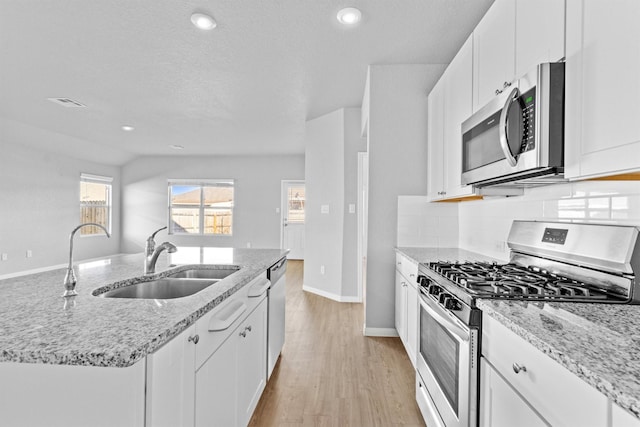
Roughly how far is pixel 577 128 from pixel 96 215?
9072mm

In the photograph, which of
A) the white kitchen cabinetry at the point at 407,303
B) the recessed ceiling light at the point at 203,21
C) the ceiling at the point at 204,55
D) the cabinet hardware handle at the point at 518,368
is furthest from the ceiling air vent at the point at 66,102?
the cabinet hardware handle at the point at 518,368

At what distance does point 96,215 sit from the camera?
310 inches

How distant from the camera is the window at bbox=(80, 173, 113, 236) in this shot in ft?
24.2

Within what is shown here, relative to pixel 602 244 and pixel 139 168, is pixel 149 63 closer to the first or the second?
pixel 602 244

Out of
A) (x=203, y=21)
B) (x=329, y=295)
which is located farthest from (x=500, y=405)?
(x=329, y=295)

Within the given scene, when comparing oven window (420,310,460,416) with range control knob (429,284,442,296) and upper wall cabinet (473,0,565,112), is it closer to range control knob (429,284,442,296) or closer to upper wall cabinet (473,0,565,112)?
range control knob (429,284,442,296)

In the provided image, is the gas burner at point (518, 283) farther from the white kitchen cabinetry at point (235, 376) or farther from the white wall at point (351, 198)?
the white wall at point (351, 198)

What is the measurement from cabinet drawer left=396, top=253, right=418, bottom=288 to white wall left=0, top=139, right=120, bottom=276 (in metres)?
6.47

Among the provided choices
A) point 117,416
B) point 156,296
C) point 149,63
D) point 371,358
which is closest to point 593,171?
point 117,416

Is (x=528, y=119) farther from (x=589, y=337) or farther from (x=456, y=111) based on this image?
(x=456, y=111)

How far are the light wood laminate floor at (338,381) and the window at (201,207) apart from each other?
5233 mm

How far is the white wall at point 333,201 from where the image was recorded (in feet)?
14.6

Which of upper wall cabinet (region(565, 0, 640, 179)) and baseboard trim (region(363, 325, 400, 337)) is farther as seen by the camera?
baseboard trim (region(363, 325, 400, 337))

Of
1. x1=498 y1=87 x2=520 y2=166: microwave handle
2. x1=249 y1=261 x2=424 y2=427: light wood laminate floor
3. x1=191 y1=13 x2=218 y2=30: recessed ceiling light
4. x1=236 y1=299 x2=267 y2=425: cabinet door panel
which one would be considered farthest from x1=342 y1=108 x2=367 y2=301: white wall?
x1=498 y1=87 x2=520 y2=166: microwave handle
